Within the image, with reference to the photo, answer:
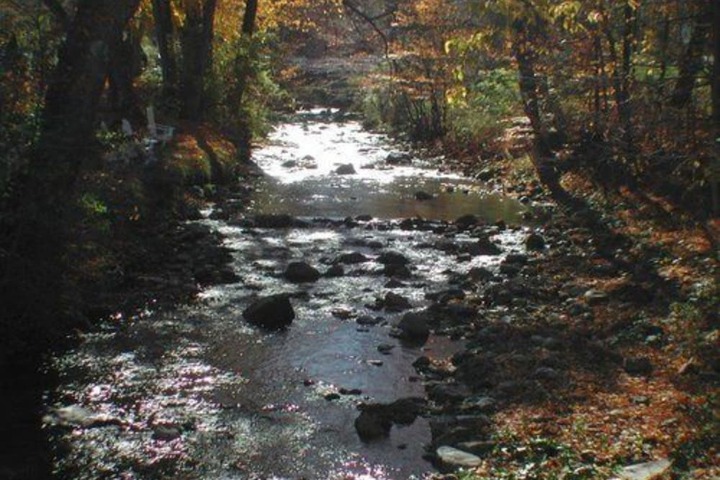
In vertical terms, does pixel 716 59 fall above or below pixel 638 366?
above

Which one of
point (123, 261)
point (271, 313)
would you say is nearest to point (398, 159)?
point (123, 261)

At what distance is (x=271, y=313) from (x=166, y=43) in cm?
1586

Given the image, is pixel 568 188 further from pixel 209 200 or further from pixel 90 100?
pixel 90 100

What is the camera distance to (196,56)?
23.0 meters

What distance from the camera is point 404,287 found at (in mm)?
11914

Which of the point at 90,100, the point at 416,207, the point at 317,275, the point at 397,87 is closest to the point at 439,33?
the point at 397,87

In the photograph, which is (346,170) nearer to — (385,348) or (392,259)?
(392,259)

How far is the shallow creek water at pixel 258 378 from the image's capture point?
6598 mm

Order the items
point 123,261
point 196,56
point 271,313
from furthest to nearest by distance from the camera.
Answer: point 196,56
point 123,261
point 271,313

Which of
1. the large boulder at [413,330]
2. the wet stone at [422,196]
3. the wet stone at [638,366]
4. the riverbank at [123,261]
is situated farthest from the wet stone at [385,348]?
the wet stone at [422,196]

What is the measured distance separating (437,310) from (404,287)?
133cm

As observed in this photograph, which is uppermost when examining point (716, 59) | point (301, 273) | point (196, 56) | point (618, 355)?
point (716, 59)

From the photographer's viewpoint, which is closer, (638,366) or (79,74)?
(638,366)

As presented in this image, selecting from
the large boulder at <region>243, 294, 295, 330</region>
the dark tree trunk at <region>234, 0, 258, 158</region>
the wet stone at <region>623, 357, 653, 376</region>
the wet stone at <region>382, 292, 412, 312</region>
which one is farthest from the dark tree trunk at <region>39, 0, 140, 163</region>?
the dark tree trunk at <region>234, 0, 258, 158</region>
